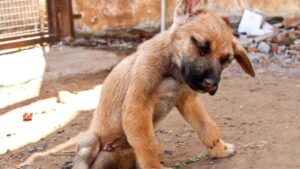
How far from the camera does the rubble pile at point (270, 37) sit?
8.66 m

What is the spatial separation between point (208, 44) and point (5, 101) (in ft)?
13.3

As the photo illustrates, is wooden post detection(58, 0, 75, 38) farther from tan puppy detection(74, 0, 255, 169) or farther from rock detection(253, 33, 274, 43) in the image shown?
tan puppy detection(74, 0, 255, 169)

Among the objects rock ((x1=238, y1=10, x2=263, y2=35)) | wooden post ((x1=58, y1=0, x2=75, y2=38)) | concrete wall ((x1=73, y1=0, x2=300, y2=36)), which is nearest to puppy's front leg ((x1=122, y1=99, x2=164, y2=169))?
rock ((x1=238, y1=10, x2=263, y2=35))

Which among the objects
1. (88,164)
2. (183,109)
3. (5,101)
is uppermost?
(183,109)

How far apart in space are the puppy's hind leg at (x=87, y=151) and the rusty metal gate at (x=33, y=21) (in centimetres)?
559

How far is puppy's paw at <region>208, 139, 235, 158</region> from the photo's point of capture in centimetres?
474

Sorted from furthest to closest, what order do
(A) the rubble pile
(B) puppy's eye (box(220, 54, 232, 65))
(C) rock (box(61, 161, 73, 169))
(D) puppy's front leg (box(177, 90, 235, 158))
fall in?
(A) the rubble pile < (C) rock (box(61, 161, 73, 169)) < (D) puppy's front leg (box(177, 90, 235, 158)) < (B) puppy's eye (box(220, 54, 232, 65))

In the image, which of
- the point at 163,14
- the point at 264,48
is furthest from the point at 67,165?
the point at 163,14

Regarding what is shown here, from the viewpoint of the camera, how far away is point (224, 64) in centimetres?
427

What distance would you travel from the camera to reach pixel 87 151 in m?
4.51

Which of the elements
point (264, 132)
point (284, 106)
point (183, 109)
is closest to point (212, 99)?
point (284, 106)

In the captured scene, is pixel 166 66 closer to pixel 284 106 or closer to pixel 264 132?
pixel 264 132

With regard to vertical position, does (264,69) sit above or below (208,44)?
below

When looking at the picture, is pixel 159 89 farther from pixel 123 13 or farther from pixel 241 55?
pixel 123 13
